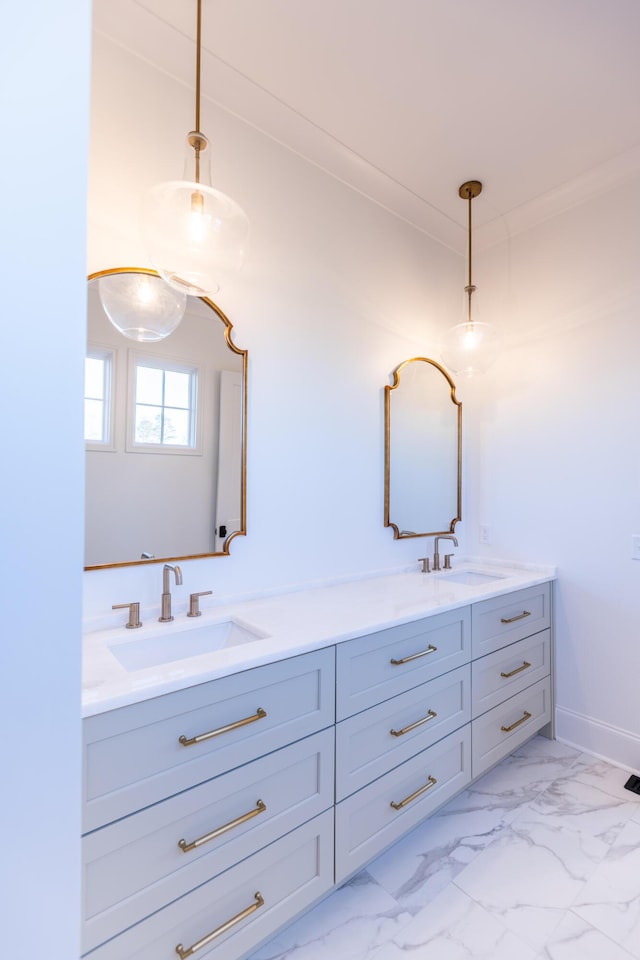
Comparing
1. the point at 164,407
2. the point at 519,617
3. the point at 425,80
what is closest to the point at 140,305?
the point at 164,407

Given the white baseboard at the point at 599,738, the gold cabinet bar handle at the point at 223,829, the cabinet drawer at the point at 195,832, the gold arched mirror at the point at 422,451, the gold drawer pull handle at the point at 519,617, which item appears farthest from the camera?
the gold arched mirror at the point at 422,451

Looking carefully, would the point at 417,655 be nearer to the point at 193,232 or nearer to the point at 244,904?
the point at 244,904

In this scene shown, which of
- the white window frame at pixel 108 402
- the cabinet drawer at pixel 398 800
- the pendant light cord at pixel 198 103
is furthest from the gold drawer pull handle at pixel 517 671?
the pendant light cord at pixel 198 103

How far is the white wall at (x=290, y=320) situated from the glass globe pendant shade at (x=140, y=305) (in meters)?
0.07

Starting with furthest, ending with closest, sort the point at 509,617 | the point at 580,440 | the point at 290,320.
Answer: the point at 580,440 < the point at 509,617 < the point at 290,320

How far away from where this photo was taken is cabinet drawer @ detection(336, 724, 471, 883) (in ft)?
4.64

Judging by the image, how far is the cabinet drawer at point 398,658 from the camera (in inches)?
56.2

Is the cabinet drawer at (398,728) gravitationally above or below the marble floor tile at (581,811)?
above

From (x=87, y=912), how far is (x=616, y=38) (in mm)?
2919

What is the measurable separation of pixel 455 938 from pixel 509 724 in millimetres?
912

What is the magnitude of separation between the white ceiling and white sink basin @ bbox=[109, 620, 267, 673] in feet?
6.59

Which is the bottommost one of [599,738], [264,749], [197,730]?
[599,738]

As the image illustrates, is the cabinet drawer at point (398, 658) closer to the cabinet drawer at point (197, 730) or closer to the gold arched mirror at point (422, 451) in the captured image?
the cabinet drawer at point (197, 730)

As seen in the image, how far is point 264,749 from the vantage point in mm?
1225
